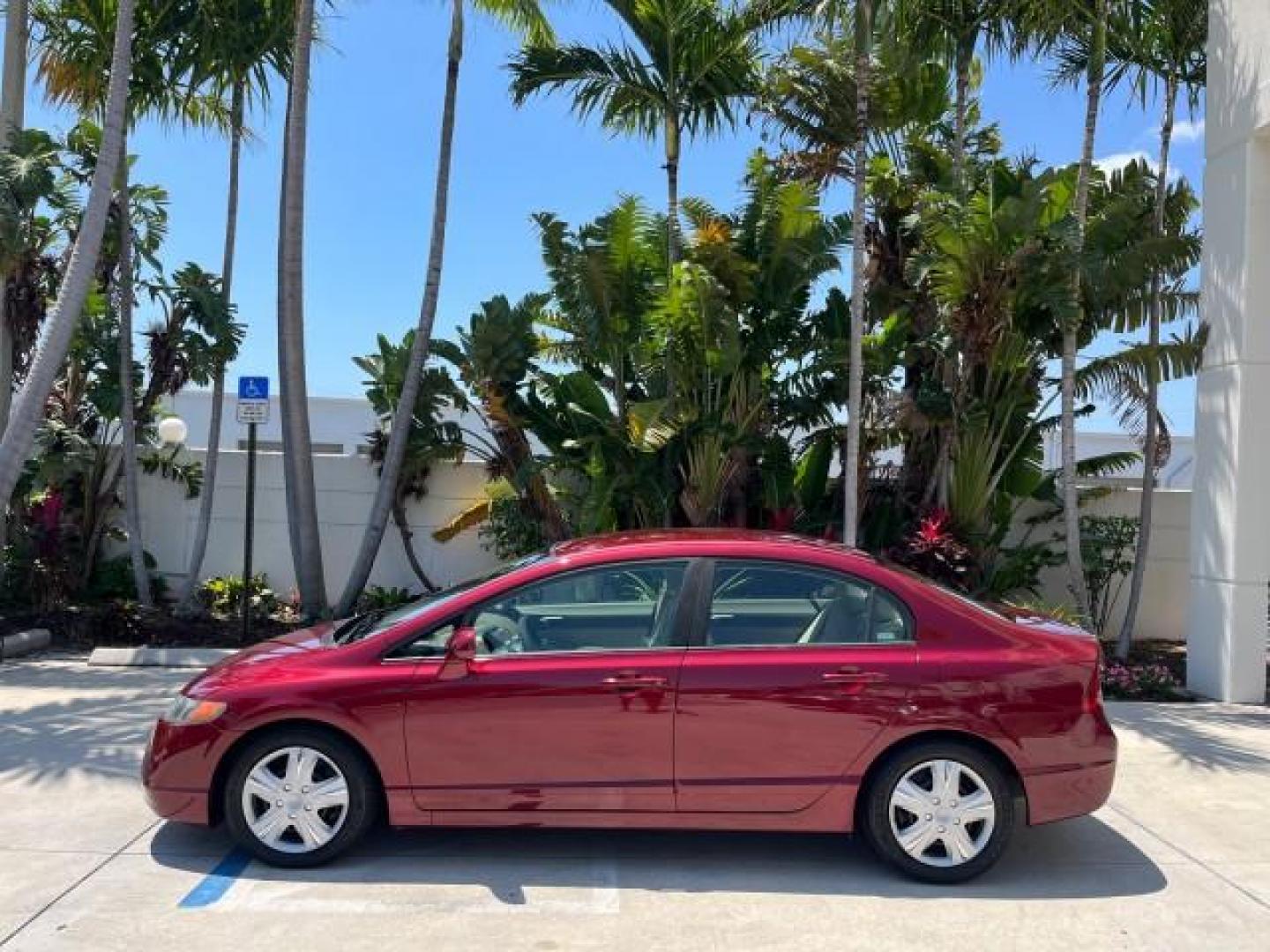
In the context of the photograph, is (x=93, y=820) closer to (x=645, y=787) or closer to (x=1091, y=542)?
(x=645, y=787)

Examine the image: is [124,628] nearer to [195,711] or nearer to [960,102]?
[195,711]

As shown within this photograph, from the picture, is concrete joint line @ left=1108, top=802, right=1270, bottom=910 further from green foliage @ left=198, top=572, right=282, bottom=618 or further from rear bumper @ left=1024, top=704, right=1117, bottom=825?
green foliage @ left=198, top=572, right=282, bottom=618

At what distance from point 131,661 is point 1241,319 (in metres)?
9.91

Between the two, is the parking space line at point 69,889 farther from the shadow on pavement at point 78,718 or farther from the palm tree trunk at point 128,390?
the palm tree trunk at point 128,390

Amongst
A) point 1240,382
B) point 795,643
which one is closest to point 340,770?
point 795,643

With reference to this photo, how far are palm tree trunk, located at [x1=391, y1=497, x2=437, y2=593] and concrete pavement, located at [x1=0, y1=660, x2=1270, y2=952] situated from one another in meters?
6.42

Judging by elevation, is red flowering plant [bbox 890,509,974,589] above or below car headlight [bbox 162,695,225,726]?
above

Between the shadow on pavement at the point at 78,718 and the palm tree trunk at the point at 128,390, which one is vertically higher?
the palm tree trunk at the point at 128,390

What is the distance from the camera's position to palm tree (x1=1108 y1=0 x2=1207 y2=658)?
1027 cm

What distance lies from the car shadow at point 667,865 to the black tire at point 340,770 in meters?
0.08

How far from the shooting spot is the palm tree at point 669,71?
11211mm

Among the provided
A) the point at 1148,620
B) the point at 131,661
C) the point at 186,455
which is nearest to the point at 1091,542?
the point at 1148,620

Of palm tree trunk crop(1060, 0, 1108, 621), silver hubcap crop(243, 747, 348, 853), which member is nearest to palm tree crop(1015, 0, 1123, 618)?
palm tree trunk crop(1060, 0, 1108, 621)

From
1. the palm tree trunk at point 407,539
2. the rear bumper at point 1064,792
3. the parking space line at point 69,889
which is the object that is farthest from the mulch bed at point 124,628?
the rear bumper at point 1064,792
